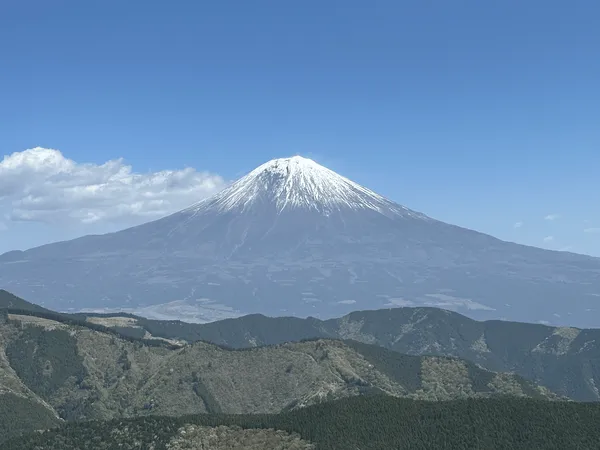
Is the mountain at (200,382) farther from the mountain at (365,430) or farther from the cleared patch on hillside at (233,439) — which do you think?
the cleared patch on hillside at (233,439)

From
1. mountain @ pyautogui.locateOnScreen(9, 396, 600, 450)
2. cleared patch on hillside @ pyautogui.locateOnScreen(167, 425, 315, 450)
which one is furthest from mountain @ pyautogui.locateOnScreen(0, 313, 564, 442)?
cleared patch on hillside @ pyautogui.locateOnScreen(167, 425, 315, 450)

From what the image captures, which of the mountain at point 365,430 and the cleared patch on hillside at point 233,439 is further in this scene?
the mountain at point 365,430

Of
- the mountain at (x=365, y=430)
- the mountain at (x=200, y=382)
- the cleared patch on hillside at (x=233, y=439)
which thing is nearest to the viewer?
the cleared patch on hillside at (x=233, y=439)

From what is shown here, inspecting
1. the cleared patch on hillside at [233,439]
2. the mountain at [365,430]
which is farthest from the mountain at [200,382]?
the cleared patch on hillside at [233,439]

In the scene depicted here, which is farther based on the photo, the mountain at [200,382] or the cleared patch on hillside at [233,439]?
the mountain at [200,382]

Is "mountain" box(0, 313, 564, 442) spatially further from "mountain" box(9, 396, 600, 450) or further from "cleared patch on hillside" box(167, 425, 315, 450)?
"cleared patch on hillside" box(167, 425, 315, 450)

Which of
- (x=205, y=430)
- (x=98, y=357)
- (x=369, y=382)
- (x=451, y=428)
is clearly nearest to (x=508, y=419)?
(x=451, y=428)

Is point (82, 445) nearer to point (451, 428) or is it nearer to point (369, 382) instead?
point (451, 428)

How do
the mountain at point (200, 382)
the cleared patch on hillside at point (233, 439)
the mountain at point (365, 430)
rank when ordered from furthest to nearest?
the mountain at point (200, 382) → the mountain at point (365, 430) → the cleared patch on hillside at point (233, 439)

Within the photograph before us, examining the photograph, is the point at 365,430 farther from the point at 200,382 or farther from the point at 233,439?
the point at 200,382
